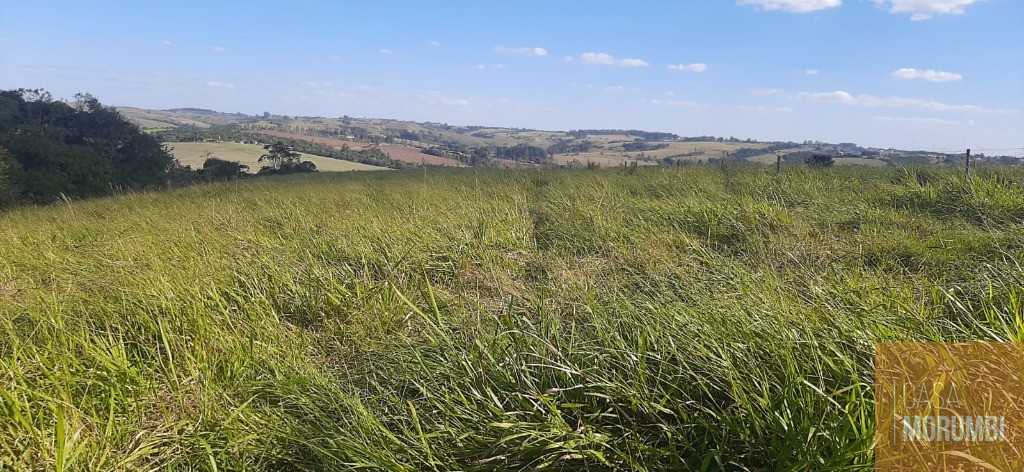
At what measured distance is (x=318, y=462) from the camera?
1.84 metres

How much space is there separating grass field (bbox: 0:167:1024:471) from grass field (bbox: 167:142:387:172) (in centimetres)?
4526

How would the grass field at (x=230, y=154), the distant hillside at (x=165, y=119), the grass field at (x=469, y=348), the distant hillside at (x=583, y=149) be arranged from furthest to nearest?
1. the distant hillside at (x=165, y=119)
2. the grass field at (x=230, y=154)
3. the distant hillside at (x=583, y=149)
4. the grass field at (x=469, y=348)

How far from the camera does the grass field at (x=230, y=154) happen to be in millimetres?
49166

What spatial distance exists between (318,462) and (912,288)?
304 cm

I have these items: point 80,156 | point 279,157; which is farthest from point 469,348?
point 279,157

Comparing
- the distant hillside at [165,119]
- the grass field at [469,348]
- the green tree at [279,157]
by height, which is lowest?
the grass field at [469,348]

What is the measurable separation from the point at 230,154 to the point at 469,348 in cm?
6109

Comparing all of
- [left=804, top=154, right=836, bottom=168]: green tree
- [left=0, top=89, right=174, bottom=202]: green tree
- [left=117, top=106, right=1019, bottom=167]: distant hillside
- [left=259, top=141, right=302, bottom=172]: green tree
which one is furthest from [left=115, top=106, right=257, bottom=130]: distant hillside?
[left=804, top=154, right=836, bottom=168]: green tree

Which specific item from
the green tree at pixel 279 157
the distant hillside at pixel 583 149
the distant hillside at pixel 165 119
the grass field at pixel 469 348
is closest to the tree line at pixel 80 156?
the green tree at pixel 279 157

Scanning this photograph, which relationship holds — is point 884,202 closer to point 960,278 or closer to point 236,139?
point 960,278

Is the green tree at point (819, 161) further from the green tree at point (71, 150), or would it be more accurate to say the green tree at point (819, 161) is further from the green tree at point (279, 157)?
the green tree at point (279, 157)

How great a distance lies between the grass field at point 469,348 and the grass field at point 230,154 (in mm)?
45260

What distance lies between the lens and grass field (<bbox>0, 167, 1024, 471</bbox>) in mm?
1662

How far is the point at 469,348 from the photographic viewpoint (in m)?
2.23
